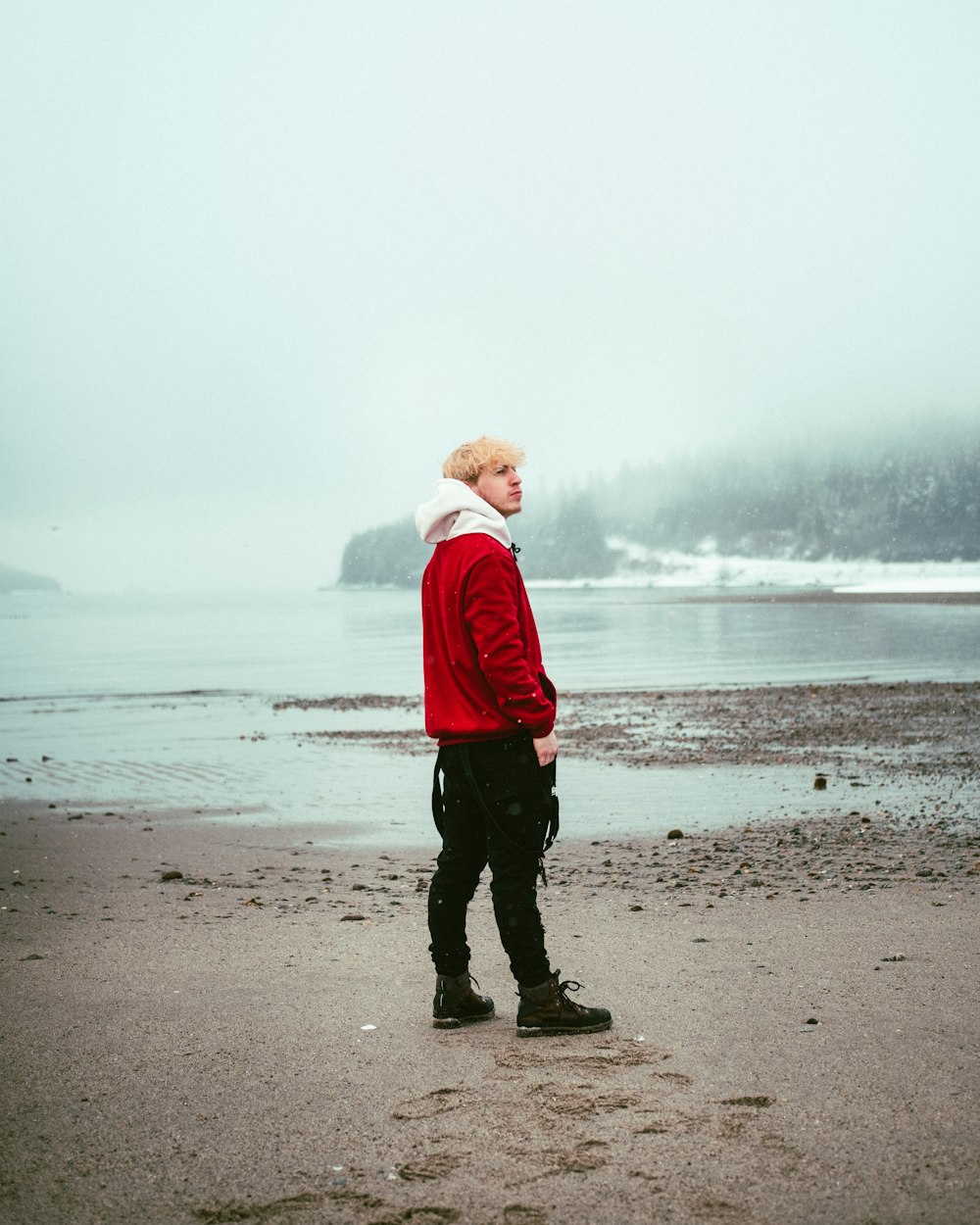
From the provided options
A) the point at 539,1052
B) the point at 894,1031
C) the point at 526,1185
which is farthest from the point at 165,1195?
the point at 894,1031

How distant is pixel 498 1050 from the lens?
179 inches

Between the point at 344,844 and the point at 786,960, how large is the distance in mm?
5447

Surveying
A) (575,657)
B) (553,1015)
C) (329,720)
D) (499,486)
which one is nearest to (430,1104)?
(553,1015)

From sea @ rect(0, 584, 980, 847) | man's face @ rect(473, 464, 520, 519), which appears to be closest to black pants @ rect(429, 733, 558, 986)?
man's face @ rect(473, 464, 520, 519)

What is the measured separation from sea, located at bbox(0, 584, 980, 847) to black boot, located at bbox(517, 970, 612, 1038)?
5.83 m

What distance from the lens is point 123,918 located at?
7.15 meters

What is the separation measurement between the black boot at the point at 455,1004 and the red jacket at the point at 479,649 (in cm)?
106

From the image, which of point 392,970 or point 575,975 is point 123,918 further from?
point 575,975

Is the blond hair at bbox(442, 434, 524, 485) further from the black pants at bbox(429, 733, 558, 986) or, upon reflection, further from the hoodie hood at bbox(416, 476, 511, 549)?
the black pants at bbox(429, 733, 558, 986)

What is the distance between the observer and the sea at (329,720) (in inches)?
487

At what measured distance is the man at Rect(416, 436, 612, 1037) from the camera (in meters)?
4.66

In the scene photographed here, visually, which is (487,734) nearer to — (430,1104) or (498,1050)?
(498,1050)

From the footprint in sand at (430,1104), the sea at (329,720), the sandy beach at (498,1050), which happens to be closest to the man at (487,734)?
the sandy beach at (498,1050)

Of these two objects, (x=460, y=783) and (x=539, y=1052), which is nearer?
(x=539, y=1052)
